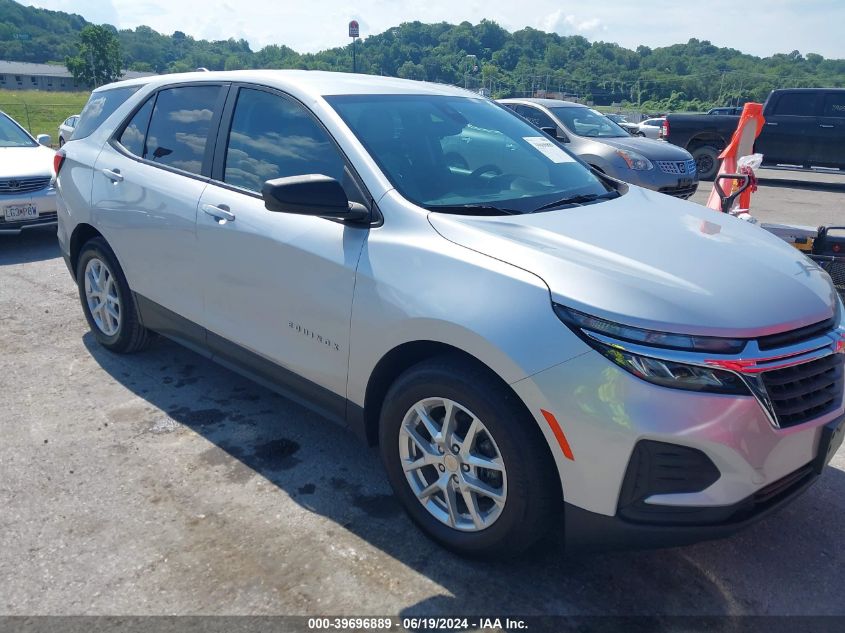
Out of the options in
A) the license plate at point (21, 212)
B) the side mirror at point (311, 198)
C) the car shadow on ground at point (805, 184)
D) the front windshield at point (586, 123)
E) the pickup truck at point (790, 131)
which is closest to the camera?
the side mirror at point (311, 198)

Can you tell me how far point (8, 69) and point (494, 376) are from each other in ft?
360

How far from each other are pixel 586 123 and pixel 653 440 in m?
10.5

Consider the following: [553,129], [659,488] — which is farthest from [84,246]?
[553,129]

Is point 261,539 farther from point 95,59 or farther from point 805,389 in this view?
point 95,59

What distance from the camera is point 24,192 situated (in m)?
7.70

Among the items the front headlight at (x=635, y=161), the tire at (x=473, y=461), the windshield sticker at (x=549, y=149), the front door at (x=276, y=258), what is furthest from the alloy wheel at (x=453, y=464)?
the front headlight at (x=635, y=161)

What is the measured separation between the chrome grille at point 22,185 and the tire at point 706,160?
524 inches

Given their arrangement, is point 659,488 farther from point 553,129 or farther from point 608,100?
point 608,100

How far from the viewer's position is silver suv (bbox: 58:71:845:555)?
2.21 meters

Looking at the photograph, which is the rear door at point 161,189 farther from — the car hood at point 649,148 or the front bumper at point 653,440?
the car hood at point 649,148

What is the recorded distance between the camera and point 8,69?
92.4 m

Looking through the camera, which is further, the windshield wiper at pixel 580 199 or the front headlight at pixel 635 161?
the front headlight at pixel 635 161

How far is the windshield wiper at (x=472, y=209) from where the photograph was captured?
9.39ft

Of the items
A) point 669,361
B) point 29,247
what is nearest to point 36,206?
point 29,247
